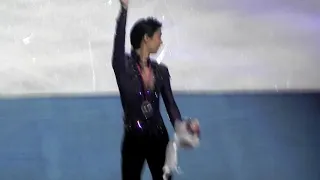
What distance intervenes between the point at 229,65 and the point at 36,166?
20.1 inches

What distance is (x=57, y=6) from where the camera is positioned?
1.26 m

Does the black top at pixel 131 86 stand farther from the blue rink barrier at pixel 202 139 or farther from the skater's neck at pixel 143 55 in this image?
the blue rink barrier at pixel 202 139

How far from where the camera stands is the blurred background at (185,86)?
1248 mm

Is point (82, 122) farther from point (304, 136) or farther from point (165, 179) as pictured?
point (304, 136)

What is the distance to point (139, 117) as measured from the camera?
106cm

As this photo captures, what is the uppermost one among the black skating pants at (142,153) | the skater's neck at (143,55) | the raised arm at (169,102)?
the skater's neck at (143,55)

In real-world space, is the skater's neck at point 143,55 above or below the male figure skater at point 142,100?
above

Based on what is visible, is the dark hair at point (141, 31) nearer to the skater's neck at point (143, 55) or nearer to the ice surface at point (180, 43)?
the skater's neck at point (143, 55)

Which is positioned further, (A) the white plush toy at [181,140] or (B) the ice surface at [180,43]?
(B) the ice surface at [180,43]

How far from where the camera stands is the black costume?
105 cm

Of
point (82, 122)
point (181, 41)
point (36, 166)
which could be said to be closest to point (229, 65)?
point (181, 41)

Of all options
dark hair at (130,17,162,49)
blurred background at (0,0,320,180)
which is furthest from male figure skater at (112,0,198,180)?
blurred background at (0,0,320,180)

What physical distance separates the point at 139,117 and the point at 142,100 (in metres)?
0.03

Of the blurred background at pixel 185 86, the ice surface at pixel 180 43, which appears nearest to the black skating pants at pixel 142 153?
the blurred background at pixel 185 86
